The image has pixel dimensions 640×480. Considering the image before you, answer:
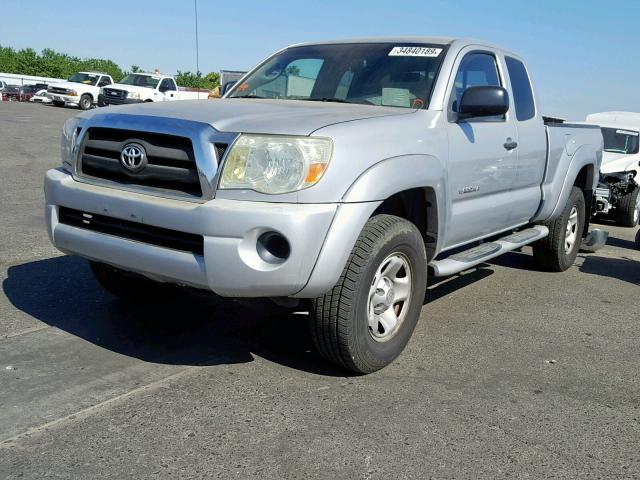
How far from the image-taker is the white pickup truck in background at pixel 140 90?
95.0ft

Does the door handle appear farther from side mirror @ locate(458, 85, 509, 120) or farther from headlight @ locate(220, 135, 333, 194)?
headlight @ locate(220, 135, 333, 194)

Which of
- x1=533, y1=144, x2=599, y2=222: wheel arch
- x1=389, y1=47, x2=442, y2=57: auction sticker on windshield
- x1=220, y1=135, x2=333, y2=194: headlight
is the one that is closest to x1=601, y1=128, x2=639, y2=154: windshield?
x1=533, y1=144, x2=599, y2=222: wheel arch

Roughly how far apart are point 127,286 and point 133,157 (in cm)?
140

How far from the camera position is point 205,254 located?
10.5 ft

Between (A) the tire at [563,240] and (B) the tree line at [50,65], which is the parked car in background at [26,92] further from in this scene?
(A) the tire at [563,240]

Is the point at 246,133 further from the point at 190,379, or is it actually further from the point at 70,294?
the point at 70,294

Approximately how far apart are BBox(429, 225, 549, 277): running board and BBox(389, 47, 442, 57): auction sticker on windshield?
136 centimetres

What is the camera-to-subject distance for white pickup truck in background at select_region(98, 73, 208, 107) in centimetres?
2897

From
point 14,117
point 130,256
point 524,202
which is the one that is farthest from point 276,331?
point 14,117

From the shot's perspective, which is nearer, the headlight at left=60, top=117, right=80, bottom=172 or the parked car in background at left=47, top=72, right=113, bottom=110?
the headlight at left=60, top=117, right=80, bottom=172

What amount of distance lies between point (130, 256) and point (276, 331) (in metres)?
1.26

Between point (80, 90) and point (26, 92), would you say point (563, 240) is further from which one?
point (26, 92)

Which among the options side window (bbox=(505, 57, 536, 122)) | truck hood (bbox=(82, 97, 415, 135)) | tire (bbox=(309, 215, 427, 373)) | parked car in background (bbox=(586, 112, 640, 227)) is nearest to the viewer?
truck hood (bbox=(82, 97, 415, 135))

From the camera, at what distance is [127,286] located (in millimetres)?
4645
